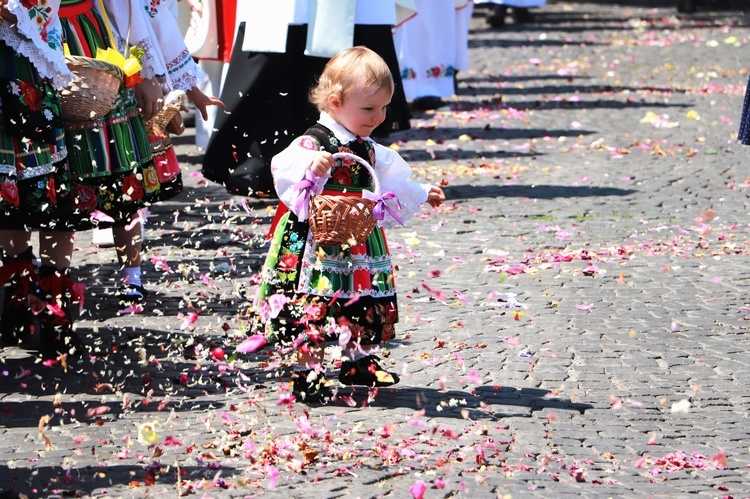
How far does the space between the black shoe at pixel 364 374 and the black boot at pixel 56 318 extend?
1.09 m

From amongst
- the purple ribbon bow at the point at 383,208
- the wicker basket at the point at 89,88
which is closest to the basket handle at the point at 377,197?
the purple ribbon bow at the point at 383,208

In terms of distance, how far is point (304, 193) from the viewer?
4391 millimetres

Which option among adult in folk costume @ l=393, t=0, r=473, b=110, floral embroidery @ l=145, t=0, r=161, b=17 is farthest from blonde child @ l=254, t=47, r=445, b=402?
adult in folk costume @ l=393, t=0, r=473, b=110

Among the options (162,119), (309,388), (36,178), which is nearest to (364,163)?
(309,388)

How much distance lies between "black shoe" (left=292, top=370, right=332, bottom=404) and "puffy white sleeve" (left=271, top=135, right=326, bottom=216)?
0.58 metres

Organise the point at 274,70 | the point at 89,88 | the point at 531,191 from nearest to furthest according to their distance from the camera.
Answer: the point at 89,88
the point at 274,70
the point at 531,191

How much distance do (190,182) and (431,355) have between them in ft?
13.7

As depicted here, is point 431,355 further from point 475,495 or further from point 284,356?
point 475,495

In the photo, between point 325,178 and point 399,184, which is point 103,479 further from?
point 399,184

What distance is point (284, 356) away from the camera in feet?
16.3

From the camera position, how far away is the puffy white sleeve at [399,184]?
462 centimetres

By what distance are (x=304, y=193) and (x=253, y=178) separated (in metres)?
3.07

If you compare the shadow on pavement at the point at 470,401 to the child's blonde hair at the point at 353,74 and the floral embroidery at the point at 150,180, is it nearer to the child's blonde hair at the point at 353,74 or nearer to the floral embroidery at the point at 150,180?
the child's blonde hair at the point at 353,74

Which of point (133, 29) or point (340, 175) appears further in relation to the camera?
point (133, 29)
